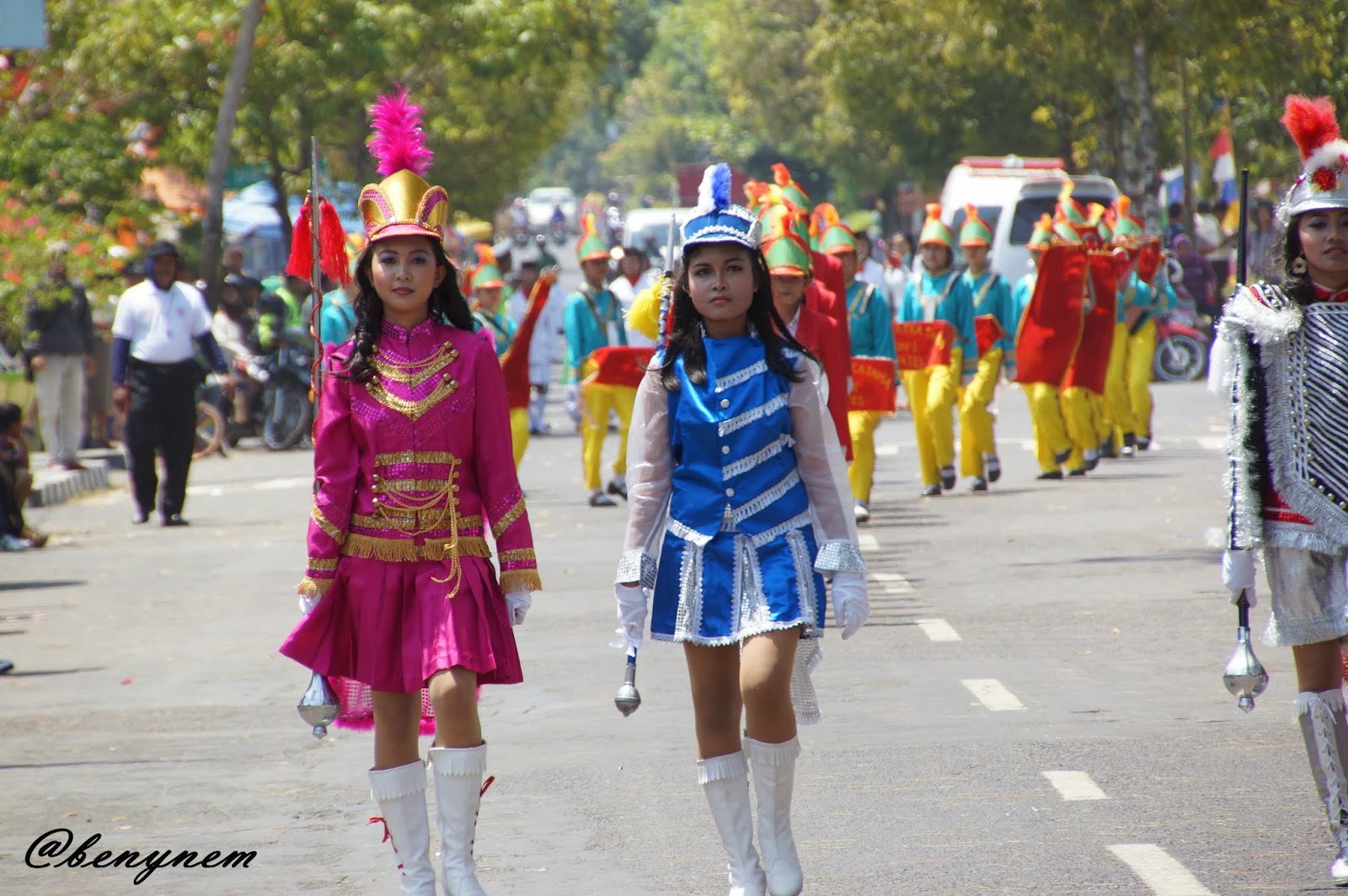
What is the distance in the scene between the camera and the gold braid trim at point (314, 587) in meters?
5.51

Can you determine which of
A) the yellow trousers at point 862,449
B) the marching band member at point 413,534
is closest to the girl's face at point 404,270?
the marching band member at point 413,534

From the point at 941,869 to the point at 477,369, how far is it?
5.97 feet

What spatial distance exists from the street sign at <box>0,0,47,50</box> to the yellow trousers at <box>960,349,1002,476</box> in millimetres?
7890

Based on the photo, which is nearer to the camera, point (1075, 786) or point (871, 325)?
point (1075, 786)

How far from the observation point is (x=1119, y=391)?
63.4 feet

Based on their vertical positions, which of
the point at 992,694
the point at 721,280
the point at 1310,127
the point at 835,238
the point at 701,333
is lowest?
the point at 992,694

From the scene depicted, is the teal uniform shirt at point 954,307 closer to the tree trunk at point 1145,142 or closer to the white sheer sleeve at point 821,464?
the white sheer sleeve at point 821,464

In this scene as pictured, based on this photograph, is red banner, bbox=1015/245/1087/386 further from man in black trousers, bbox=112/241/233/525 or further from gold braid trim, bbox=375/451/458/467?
gold braid trim, bbox=375/451/458/467

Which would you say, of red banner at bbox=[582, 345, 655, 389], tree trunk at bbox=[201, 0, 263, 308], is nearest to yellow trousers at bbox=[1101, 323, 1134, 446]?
red banner at bbox=[582, 345, 655, 389]

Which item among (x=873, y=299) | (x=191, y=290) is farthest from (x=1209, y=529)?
(x=191, y=290)

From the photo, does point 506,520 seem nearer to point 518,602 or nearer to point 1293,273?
point 518,602

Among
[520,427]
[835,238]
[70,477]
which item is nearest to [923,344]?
[835,238]

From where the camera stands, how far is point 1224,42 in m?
17.5

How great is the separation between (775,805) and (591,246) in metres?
13.1
